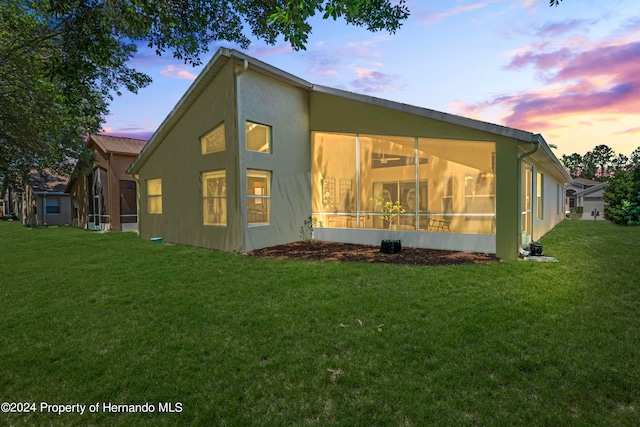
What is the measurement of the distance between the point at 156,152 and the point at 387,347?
43.7ft

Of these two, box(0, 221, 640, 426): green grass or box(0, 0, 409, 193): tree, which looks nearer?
box(0, 221, 640, 426): green grass

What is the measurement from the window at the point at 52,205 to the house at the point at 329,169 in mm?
22399

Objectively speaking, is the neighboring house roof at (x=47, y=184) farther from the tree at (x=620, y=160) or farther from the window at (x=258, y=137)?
the tree at (x=620, y=160)

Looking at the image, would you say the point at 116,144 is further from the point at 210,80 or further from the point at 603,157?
the point at 603,157

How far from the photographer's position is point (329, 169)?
12094mm

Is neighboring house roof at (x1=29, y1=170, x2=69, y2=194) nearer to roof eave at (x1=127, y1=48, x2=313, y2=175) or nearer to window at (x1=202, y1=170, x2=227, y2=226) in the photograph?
roof eave at (x1=127, y1=48, x2=313, y2=175)

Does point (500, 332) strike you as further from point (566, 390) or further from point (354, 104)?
point (354, 104)

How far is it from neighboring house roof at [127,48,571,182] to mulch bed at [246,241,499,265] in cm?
327

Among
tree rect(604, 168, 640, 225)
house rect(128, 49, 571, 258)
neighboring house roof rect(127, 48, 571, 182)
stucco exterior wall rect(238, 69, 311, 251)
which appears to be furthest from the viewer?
tree rect(604, 168, 640, 225)

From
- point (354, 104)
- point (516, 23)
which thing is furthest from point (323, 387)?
point (354, 104)

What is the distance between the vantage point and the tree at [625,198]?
797 inches

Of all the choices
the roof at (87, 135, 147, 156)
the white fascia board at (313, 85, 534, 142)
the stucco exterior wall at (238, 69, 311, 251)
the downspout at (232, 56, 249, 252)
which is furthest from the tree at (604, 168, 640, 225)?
the roof at (87, 135, 147, 156)

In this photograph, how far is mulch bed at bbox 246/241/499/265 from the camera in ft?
26.9

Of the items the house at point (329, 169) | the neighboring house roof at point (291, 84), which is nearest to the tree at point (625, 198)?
the house at point (329, 169)
